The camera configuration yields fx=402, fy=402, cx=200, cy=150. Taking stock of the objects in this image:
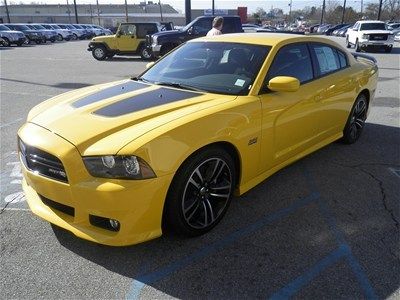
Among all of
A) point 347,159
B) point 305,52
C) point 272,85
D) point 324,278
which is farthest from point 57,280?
point 347,159

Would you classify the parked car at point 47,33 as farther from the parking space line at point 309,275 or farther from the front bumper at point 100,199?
the parking space line at point 309,275

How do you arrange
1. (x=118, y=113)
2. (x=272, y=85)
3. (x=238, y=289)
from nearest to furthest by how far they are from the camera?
1. (x=238, y=289)
2. (x=118, y=113)
3. (x=272, y=85)

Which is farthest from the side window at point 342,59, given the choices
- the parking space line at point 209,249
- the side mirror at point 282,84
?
the parking space line at point 209,249

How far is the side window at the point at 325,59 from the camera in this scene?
15.8 feet

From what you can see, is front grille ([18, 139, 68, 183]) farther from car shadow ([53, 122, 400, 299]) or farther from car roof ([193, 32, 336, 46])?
car roof ([193, 32, 336, 46])

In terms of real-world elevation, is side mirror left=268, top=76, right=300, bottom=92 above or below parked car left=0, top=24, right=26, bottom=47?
above

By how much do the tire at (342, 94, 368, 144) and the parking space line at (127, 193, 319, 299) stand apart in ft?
6.37

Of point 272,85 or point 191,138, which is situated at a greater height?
point 272,85

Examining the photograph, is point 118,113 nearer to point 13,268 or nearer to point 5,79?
Answer: point 13,268

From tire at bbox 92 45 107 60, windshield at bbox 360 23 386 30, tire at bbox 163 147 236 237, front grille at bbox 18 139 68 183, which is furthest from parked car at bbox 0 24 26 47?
tire at bbox 163 147 236 237

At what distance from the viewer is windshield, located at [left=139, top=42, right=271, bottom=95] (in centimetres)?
393

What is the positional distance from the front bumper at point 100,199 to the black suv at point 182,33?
14.5 metres

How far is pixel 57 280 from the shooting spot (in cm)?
289

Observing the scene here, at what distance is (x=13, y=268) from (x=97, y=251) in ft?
2.02
